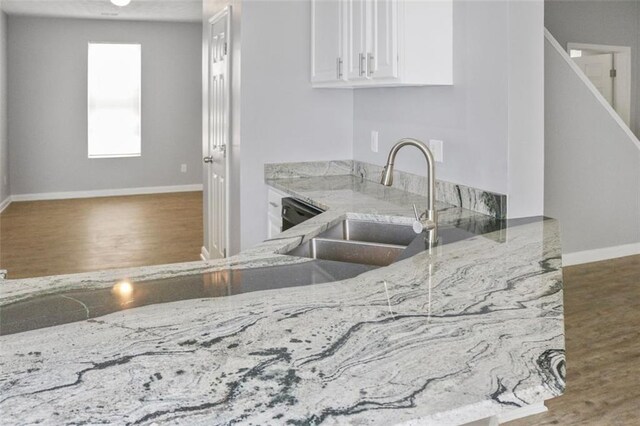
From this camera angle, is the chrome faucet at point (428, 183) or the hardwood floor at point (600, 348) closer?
the chrome faucet at point (428, 183)

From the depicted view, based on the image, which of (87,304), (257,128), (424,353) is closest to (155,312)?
(87,304)

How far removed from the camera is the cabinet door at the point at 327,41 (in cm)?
339

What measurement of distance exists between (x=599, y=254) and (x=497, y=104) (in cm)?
339

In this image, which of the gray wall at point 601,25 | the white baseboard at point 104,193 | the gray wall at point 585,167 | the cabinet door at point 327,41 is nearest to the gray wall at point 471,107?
the cabinet door at point 327,41

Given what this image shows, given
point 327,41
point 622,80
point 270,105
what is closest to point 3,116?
point 270,105

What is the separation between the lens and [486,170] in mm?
2746

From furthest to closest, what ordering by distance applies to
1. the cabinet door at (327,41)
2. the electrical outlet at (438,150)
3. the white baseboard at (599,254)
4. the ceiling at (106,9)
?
the ceiling at (106,9)
the white baseboard at (599,254)
the cabinet door at (327,41)
the electrical outlet at (438,150)

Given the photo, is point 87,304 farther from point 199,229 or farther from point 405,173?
point 199,229

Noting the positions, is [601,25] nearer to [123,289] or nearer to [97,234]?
[97,234]

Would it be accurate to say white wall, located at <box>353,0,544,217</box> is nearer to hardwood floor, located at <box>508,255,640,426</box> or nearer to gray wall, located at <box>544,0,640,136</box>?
hardwood floor, located at <box>508,255,640,426</box>

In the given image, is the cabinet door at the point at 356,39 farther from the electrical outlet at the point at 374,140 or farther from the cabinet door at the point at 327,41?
the electrical outlet at the point at 374,140

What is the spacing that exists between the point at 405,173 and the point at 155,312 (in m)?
2.27

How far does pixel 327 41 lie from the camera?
11.7 ft

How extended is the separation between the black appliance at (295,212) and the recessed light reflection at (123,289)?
153 centimetres
